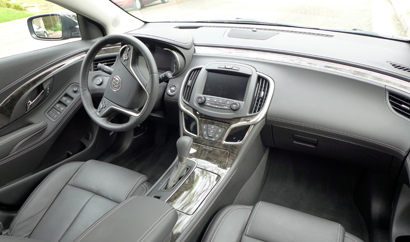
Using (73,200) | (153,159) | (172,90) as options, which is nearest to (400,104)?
(172,90)

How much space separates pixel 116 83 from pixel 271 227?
1.07m

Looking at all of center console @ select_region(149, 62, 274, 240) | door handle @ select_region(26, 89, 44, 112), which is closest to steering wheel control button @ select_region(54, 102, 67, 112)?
door handle @ select_region(26, 89, 44, 112)

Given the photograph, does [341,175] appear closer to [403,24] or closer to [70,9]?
[403,24]

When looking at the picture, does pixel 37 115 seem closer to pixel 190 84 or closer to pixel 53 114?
pixel 53 114

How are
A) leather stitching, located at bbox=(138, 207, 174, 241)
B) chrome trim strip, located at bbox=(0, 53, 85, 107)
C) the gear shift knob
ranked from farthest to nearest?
chrome trim strip, located at bbox=(0, 53, 85, 107)
the gear shift knob
leather stitching, located at bbox=(138, 207, 174, 241)

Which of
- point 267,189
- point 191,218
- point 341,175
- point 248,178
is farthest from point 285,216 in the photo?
point 341,175

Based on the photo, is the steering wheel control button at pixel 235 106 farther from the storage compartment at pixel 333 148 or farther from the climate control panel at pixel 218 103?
the storage compartment at pixel 333 148

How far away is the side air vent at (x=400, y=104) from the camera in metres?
1.47

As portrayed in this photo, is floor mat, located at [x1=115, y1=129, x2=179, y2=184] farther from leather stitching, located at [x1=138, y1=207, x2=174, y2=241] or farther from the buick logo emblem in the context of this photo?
leather stitching, located at [x1=138, y1=207, x2=174, y2=241]

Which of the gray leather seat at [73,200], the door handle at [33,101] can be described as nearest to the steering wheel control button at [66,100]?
the door handle at [33,101]

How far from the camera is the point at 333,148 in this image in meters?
1.77

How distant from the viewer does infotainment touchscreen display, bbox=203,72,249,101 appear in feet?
5.77

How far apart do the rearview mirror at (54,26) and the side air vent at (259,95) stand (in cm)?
142

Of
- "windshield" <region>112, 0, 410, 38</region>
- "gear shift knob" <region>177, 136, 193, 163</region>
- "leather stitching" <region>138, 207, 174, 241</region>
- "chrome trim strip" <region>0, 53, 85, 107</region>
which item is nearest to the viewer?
"leather stitching" <region>138, 207, 174, 241</region>
